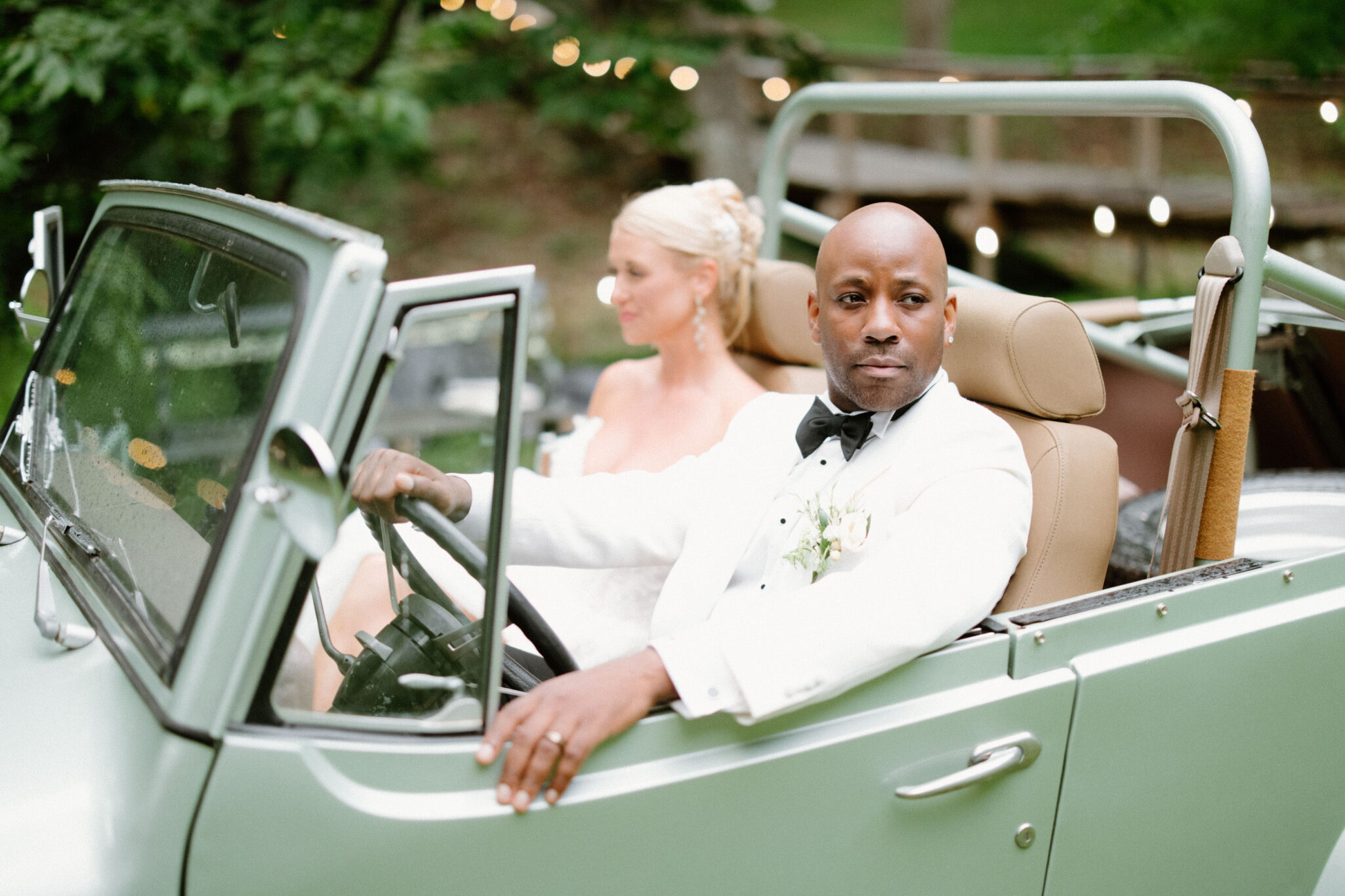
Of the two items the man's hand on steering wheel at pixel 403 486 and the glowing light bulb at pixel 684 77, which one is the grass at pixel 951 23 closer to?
the glowing light bulb at pixel 684 77

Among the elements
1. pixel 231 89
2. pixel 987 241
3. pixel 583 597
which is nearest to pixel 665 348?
pixel 583 597

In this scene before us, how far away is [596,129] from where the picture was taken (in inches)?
241

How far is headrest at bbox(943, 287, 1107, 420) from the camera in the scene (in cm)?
206

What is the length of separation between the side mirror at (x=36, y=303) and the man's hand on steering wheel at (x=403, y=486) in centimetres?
105

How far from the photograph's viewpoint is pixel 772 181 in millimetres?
3453

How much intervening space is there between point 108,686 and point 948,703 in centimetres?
120

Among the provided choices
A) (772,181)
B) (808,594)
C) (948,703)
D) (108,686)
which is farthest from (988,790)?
(772,181)

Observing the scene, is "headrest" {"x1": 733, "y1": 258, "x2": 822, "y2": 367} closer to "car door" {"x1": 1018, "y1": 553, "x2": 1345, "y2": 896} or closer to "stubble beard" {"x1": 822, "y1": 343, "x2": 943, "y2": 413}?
"stubble beard" {"x1": 822, "y1": 343, "x2": 943, "y2": 413}

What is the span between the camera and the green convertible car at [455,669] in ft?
4.37

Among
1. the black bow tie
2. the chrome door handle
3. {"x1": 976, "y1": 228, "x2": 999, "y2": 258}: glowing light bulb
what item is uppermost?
{"x1": 976, "y1": 228, "x2": 999, "y2": 258}: glowing light bulb

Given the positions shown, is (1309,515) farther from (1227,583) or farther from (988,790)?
(988,790)

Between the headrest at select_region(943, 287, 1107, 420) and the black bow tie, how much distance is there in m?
0.31

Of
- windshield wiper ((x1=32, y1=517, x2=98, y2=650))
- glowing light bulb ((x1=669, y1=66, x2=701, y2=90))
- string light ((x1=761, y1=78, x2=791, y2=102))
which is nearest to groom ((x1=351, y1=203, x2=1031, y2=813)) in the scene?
windshield wiper ((x1=32, y1=517, x2=98, y2=650))

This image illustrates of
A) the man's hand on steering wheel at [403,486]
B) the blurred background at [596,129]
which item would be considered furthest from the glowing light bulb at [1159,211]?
the man's hand on steering wheel at [403,486]
